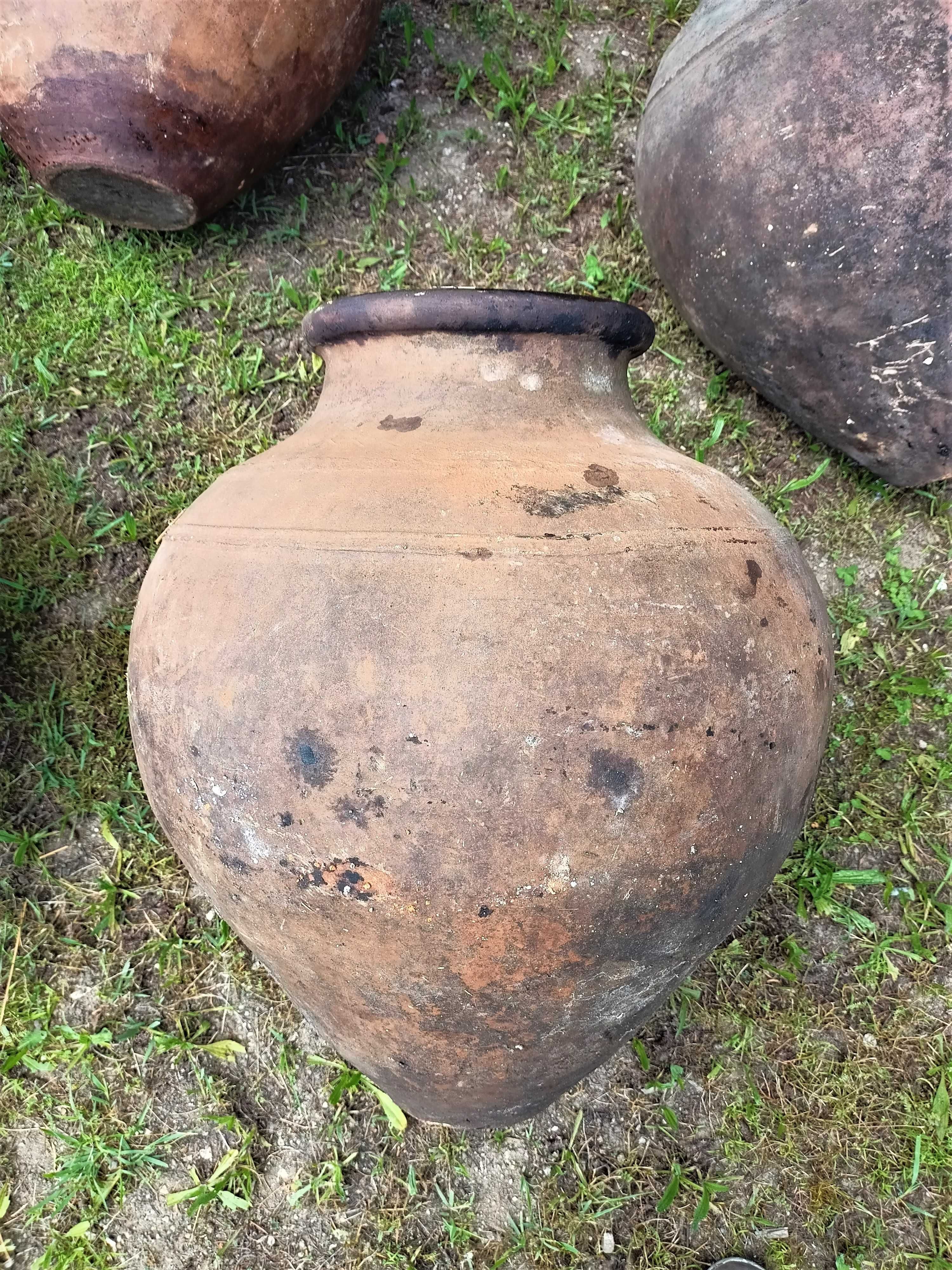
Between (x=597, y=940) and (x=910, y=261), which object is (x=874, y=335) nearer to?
(x=910, y=261)

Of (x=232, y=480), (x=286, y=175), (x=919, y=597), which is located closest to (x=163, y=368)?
(x=286, y=175)

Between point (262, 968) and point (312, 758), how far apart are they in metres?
1.37

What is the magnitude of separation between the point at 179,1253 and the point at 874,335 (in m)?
2.79

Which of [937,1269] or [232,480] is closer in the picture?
[232,480]

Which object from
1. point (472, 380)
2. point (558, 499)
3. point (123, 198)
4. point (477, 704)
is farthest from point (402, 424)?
point (123, 198)

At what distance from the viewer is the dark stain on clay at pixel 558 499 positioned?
50.4 inches

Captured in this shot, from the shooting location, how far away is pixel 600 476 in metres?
1.37

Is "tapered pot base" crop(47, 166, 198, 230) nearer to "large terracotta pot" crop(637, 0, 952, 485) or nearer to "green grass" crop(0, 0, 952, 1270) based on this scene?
"green grass" crop(0, 0, 952, 1270)

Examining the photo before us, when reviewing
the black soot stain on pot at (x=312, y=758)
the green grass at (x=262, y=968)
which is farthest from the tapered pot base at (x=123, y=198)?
the black soot stain on pot at (x=312, y=758)

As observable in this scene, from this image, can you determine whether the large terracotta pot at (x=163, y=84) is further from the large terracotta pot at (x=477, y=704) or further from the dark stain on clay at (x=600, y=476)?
the dark stain on clay at (x=600, y=476)

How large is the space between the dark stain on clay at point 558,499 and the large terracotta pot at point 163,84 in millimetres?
1301

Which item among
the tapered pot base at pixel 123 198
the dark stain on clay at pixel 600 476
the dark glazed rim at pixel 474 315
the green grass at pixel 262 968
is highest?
the dark glazed rim at pixel 474 315

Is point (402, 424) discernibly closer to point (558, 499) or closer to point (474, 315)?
point (474, 315)

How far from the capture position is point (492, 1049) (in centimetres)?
139
